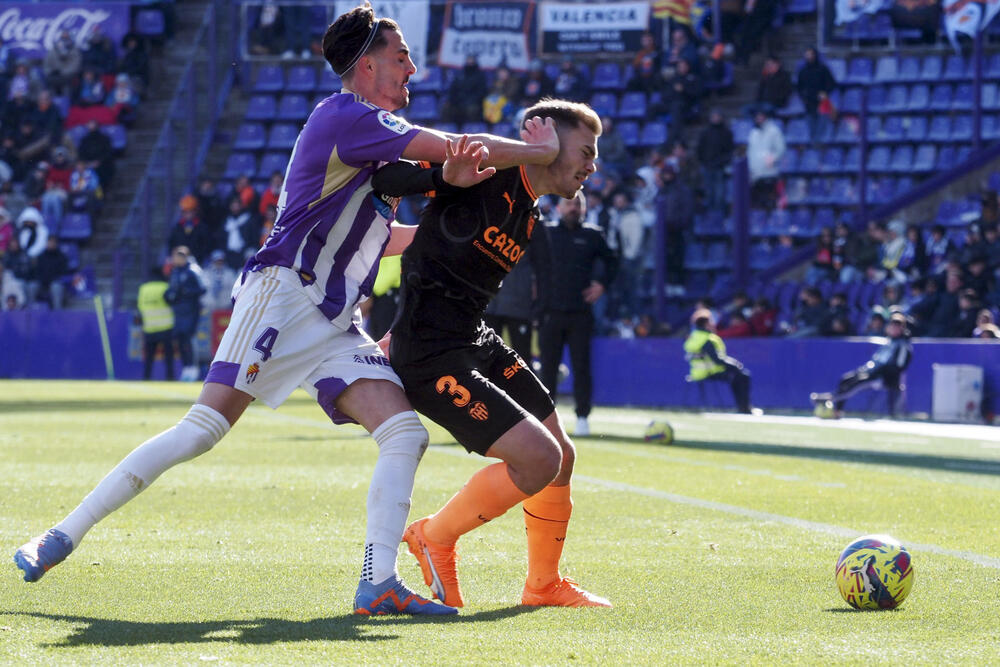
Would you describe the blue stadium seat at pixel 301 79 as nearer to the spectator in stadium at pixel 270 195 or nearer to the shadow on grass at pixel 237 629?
the spectator in stadium at pixel 270 195

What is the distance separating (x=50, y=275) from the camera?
92.5 feet

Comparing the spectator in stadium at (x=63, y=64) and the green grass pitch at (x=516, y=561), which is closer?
the green grass pitch at (x=516, y=561)

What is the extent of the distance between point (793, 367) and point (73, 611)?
16322 mm

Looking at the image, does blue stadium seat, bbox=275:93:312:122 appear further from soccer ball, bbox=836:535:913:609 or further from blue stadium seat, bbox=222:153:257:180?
soccer ball, bbox=836:535:913:609

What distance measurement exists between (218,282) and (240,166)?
3.96m

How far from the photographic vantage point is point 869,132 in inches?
1002

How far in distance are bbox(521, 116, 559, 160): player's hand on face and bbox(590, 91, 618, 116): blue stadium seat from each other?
74.2ft

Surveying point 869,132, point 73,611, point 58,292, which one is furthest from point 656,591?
point 58,292

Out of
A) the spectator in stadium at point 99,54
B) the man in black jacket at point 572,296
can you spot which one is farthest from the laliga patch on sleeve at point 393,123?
the spectator in stadium at point 99,54

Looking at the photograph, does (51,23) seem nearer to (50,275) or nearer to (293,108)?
(293,108)

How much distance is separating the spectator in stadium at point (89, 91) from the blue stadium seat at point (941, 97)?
15.8 meters

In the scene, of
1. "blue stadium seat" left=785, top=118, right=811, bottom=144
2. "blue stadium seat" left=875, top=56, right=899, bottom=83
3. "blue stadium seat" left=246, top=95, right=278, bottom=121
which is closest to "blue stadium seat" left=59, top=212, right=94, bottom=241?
"blue stadium seat" left=246, top=95, right=278, bottom=121

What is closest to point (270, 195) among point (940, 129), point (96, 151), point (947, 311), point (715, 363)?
point (96, 151)

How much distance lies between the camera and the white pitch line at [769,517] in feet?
21.5
